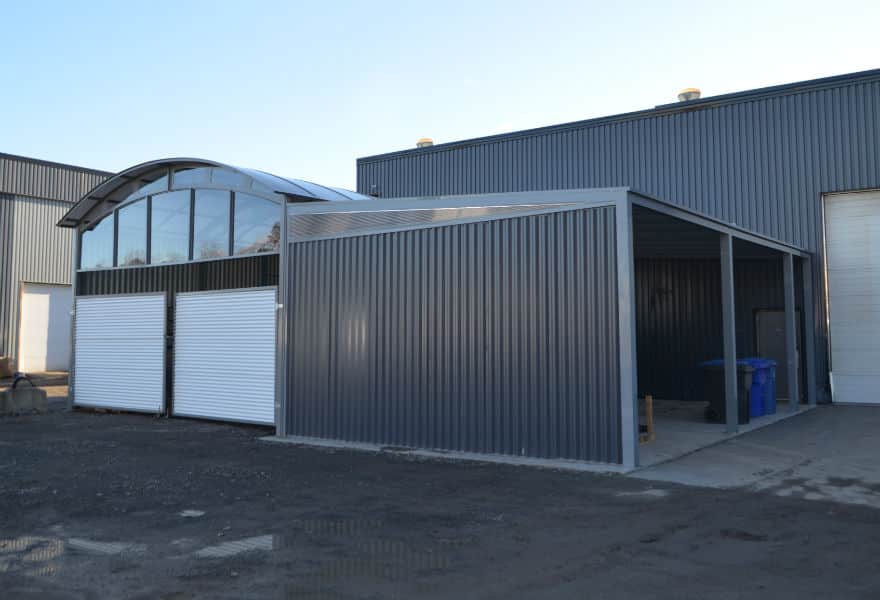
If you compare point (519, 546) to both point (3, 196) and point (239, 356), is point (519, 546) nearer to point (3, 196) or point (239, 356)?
point (239, 356)

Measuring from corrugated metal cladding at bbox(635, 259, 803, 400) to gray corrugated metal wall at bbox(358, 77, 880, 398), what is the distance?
123 cm

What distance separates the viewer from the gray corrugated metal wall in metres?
17.1

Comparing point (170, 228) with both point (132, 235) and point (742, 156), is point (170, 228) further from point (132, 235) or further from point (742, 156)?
point (742, 156)

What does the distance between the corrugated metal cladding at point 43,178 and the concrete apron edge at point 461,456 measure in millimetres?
22824

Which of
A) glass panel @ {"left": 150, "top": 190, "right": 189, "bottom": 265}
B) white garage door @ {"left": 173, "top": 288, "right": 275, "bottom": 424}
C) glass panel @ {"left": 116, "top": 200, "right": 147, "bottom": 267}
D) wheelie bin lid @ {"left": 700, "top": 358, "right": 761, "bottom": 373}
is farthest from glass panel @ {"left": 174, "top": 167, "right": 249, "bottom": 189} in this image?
wheelie bin lid @ {"left": 700, "top": 358, "right": 761, "bottom": 373}

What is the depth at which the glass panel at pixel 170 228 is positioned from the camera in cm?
1557

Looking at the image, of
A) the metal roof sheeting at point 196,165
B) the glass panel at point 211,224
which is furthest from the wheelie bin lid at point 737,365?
the glass panel at point 211,224

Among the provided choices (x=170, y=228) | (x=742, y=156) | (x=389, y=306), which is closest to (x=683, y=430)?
(x=389, y=306)

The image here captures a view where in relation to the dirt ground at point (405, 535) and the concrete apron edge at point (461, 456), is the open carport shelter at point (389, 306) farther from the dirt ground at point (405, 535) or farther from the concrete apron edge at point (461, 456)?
the dirt ground at point (405, 535)

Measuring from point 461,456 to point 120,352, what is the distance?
1011cm

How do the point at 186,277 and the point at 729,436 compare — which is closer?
the point at 729,436

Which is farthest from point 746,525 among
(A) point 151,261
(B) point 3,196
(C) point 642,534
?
(B) point 3,196

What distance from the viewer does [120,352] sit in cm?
1683

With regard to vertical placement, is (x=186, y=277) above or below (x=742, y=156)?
below
